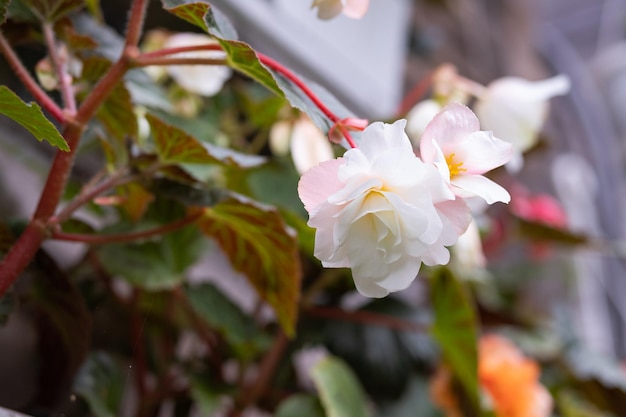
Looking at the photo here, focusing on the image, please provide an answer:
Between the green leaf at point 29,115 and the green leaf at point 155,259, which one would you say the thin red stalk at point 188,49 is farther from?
the green leaf at point 155,259

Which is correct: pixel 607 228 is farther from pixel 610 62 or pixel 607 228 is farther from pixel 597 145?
pixel 610 62

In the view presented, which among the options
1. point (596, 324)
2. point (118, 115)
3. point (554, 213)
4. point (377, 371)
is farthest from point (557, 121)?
point (118, 115)

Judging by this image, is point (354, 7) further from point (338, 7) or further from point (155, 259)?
point (155, 259)

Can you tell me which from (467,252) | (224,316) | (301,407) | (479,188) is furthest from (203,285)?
(479,188)

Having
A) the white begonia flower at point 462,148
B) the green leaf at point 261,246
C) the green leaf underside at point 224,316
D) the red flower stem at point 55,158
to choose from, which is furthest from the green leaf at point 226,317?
the white begonia flower at point 462,148

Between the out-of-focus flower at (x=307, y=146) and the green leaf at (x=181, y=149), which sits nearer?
the green leaf at (x=181, y=149)
